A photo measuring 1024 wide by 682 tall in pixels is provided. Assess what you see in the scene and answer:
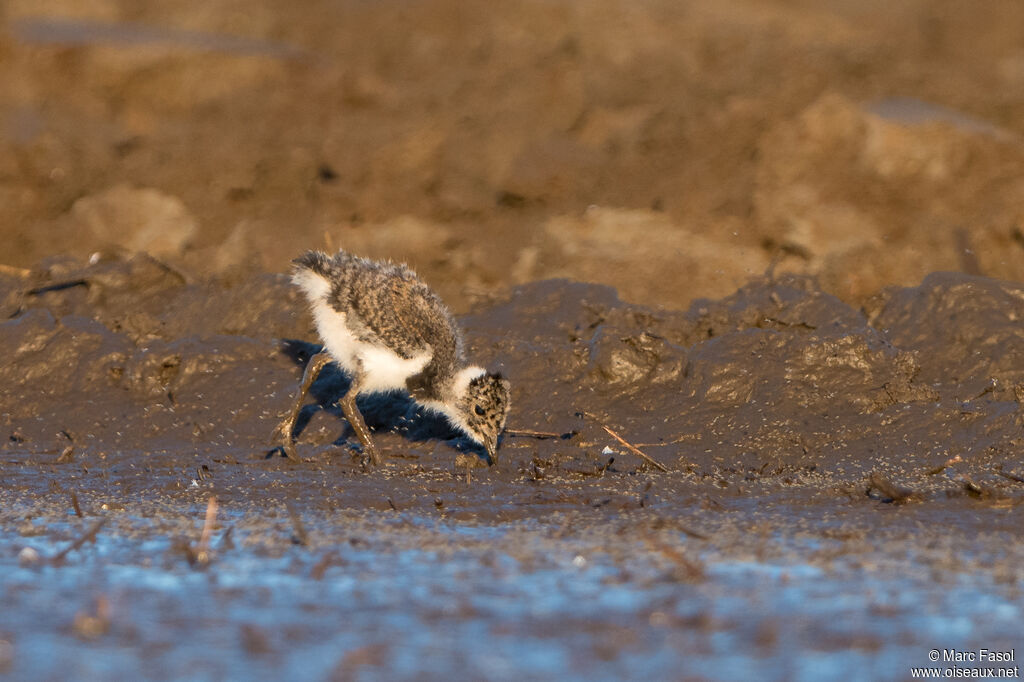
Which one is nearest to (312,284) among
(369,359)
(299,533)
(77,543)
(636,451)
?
(369,359)

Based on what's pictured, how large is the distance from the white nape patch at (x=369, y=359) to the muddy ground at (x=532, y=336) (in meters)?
0.39

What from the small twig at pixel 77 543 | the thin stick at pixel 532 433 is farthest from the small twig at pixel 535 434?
the small twig at pixel 77 543

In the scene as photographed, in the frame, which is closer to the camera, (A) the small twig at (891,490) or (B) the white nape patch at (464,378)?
(A) the small twig at (891,490)

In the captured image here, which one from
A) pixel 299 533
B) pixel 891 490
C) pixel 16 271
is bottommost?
pixel 299 533

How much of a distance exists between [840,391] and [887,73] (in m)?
5.17

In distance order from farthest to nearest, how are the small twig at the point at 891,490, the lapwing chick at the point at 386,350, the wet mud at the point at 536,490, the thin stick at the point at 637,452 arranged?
the lapwing chick at the point at 386,350 → the thin stick at the point at 637,452 → the small twig at the point at 891,490 → the wet mud at the point at 536,490

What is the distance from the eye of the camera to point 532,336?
7.55m

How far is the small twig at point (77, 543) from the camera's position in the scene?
4.11 metres

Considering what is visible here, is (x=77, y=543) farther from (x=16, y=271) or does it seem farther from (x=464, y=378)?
(x=16, y=271)

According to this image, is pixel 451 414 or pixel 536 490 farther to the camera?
pixel 451 414

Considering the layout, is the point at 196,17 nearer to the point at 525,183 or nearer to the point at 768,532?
the point at 525,183

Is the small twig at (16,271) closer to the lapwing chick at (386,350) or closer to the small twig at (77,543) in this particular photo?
the lapwing chick at (386,350)

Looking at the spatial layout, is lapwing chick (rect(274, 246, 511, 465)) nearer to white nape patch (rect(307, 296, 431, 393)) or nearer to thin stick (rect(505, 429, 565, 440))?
white nape patch (rect(307, 296, 431, 393))

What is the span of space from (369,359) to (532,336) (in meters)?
1.44
